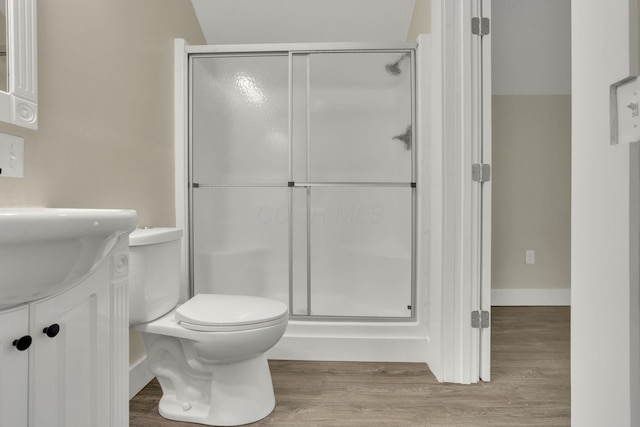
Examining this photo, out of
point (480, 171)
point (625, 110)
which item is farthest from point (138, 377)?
point (625, 110)

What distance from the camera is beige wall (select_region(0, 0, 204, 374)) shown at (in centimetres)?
124

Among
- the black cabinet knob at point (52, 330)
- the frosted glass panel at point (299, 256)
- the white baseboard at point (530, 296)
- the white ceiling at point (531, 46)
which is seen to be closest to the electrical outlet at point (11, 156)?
the black cabinet knob at point (52, 330)

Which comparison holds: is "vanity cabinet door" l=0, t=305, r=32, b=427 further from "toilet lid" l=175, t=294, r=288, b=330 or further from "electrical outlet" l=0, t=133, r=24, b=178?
"toilet lid" l=175, t=294, r=288, b=330

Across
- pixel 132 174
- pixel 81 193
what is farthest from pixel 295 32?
pixel 81 193

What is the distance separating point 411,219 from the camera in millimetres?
2168

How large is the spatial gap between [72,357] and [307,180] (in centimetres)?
146

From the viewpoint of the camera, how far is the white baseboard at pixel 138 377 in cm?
170

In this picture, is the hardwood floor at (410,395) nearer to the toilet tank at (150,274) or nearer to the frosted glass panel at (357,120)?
the toilet tank at (150,274)

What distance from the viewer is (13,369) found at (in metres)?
0.77

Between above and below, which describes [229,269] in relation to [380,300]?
above

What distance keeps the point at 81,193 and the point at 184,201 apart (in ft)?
2.56

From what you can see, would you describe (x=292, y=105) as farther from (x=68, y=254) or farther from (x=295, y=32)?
(x=68, y=254)

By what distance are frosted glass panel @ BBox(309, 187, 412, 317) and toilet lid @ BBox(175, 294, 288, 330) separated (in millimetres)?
650

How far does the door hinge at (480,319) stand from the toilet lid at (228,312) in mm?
892
